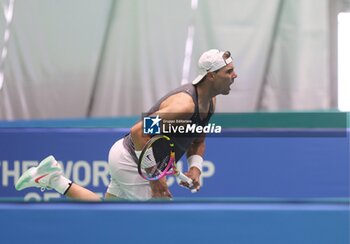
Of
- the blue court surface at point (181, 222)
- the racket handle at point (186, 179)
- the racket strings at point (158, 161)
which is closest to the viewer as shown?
the blue court surface at point (181, 222)

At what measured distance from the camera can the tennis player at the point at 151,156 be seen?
7.02ft

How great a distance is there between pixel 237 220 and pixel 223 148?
0.86m

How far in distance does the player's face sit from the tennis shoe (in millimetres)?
780

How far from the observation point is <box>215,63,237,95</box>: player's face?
7.48 ft

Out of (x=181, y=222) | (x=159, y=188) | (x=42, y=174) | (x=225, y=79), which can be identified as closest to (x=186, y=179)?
(x=159, y=188)

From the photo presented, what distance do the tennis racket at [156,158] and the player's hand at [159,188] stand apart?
0.08ft

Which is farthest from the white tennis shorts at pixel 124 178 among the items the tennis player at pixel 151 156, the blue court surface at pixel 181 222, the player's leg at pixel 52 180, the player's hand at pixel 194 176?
the blue court surface at pixel 181 222

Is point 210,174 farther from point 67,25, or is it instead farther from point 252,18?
point 67,25

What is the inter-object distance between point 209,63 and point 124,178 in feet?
2.09

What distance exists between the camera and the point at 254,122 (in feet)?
7.92

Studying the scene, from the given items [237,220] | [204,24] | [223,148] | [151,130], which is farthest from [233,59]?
[237,220]

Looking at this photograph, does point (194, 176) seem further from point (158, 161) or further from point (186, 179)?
point (158, 161)

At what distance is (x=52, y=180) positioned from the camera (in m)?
2.17

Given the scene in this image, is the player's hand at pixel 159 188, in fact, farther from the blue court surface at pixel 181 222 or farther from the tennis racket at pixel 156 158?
the blue court surface at pixel 181 222
